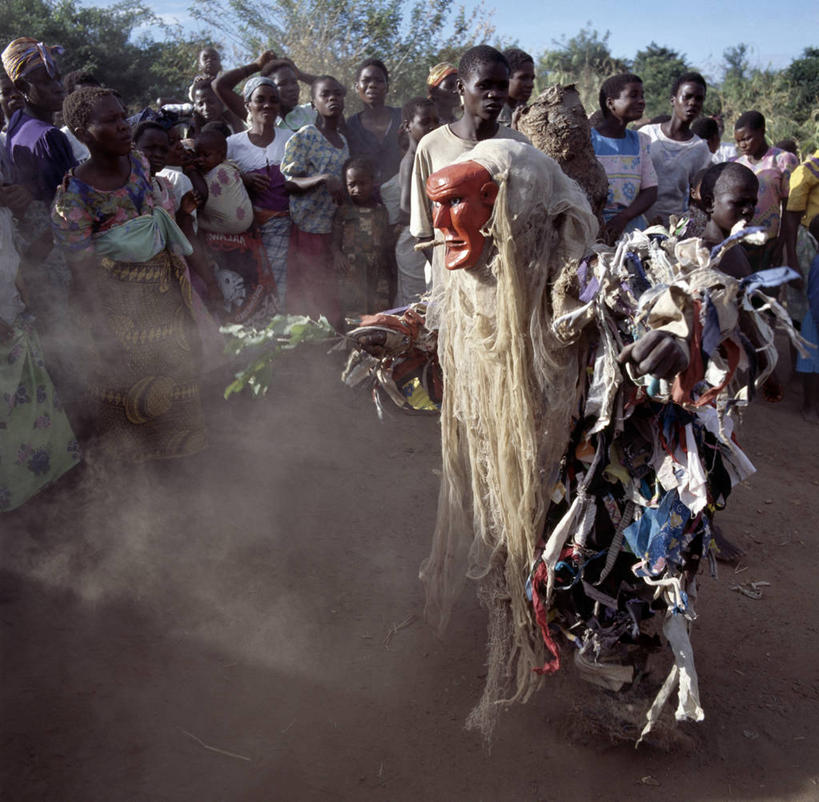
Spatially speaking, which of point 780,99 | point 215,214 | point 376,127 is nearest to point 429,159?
point 215,214

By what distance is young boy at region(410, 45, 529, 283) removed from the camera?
3.41m

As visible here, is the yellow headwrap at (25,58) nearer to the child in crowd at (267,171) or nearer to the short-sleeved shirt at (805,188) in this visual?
the child in crowd at (267,171)

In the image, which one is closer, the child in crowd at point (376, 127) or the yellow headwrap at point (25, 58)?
the yellow headwrap at point (25, 58)

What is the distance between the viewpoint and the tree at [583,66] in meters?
11.4

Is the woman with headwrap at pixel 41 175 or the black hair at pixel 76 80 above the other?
the black hair at pixel 76 80

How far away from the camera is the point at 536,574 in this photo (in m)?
2.36

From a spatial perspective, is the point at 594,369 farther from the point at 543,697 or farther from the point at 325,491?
the point at 325,491

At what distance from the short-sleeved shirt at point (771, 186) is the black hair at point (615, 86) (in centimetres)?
183

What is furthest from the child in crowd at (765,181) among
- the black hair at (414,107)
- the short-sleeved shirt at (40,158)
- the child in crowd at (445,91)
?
the short-sleeved shirt at (40,158)

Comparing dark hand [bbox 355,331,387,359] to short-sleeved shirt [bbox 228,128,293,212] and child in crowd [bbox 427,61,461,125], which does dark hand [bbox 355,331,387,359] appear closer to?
short-sleeved shirt [bbox 228,128,293,212]

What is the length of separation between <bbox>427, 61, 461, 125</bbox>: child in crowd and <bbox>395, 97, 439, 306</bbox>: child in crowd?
535 mm

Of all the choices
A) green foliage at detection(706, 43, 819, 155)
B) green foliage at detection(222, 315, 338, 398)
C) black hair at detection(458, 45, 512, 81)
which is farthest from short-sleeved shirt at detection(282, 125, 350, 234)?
green foliage at detection(706, 43, 819, 155)

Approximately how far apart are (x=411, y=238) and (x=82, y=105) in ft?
6.55

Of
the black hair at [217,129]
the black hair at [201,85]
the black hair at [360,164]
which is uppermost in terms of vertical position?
the black hair at [201,85]
